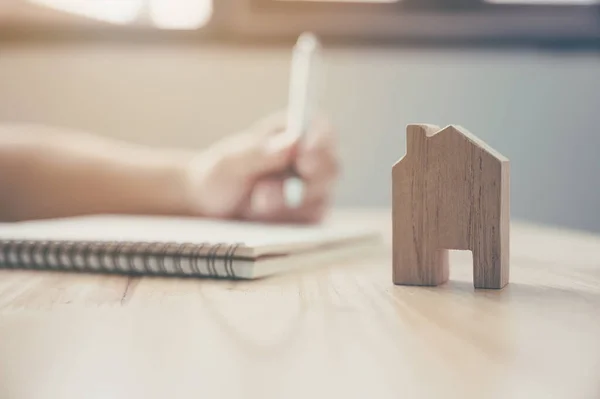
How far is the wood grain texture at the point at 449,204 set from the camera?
1.62 feet

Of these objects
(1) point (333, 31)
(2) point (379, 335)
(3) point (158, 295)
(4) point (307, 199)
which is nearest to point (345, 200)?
(1) point (333, 31)

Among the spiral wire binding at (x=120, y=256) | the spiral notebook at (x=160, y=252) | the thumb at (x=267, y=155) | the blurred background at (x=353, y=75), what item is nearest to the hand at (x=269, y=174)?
the thumb at (x=267, y=155)

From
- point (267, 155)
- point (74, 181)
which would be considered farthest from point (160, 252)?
point (74, 181)

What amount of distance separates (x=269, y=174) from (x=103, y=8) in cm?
87

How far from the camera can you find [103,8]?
5.50 feet

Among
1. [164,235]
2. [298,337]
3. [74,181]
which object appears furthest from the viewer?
[74,181]

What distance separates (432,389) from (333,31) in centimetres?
148

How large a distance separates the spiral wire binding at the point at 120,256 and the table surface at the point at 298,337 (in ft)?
0.04

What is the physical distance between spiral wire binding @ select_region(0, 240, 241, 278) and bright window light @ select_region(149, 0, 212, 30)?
3.69 ft

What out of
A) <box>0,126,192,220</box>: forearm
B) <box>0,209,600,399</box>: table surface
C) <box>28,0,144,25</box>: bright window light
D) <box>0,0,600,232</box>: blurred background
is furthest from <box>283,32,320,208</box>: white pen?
<box>28,0,144,25</box>: bright window light

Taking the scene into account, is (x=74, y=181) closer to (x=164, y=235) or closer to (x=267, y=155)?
(x=267, y=155)

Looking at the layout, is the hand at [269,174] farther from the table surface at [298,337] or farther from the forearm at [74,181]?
the table surface at [298,337]

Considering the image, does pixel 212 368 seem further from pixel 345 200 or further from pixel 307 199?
pixel 345 200

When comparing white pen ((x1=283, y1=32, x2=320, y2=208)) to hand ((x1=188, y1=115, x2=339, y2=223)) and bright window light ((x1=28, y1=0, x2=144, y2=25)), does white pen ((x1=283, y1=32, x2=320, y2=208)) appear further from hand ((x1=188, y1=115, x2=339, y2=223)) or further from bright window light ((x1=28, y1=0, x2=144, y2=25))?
bright window light ((x1=28, y1=0, x2=144, y2=25))
